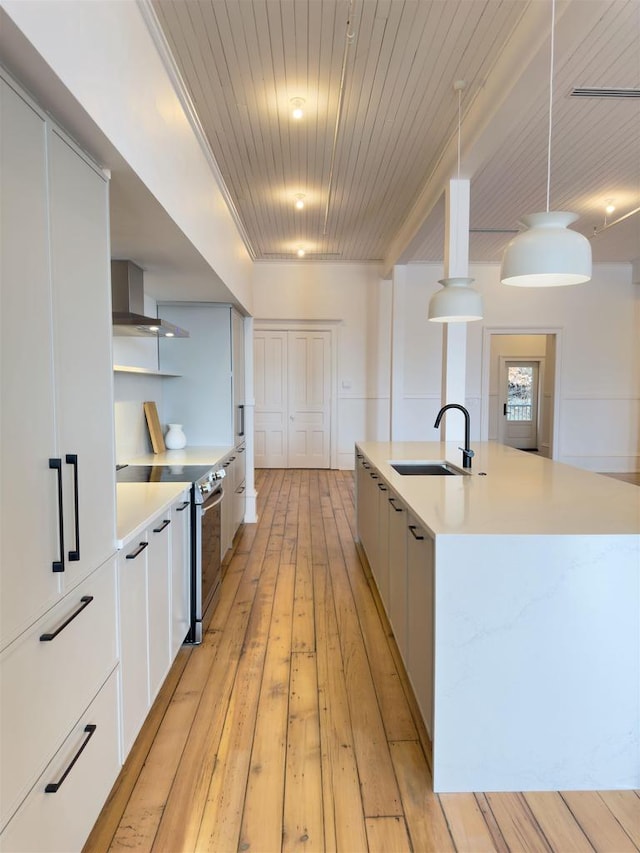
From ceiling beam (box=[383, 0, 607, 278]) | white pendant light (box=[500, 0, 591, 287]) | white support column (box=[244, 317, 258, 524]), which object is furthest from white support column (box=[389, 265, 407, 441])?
white pendant light (box=[500, 0, 591, 287])

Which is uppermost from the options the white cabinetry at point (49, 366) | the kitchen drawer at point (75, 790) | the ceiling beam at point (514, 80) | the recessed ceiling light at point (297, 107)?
the recessed ceiling light at point (297, 107)

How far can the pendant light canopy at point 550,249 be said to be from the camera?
1928mm

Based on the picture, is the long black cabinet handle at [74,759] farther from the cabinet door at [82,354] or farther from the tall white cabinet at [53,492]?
the cabinet door at [82,354]

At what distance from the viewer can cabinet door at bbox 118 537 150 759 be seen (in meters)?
1.69

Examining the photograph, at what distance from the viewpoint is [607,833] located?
1530 mm

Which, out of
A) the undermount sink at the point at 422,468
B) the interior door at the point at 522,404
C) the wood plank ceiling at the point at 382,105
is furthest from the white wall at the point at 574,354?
the undermount sink at the point at 422,468

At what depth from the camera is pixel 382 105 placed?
330 cm

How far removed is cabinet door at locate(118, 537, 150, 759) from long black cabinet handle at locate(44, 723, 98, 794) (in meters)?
0.25

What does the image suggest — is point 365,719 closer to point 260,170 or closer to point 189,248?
point 189,248

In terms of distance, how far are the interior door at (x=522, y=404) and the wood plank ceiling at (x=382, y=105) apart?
18.7ft

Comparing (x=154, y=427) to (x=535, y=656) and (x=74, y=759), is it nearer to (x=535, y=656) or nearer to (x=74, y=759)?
(x=74, y=759)

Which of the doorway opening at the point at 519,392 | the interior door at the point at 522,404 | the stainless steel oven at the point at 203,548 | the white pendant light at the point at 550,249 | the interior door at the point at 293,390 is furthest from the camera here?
the interior door at the point at 522,404

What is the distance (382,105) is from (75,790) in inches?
149

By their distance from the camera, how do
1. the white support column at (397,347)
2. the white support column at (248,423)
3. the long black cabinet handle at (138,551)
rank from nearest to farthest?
the long black cabinet handle at (138,551) → the white support column at (248,423) → the white support column at (397,347)
